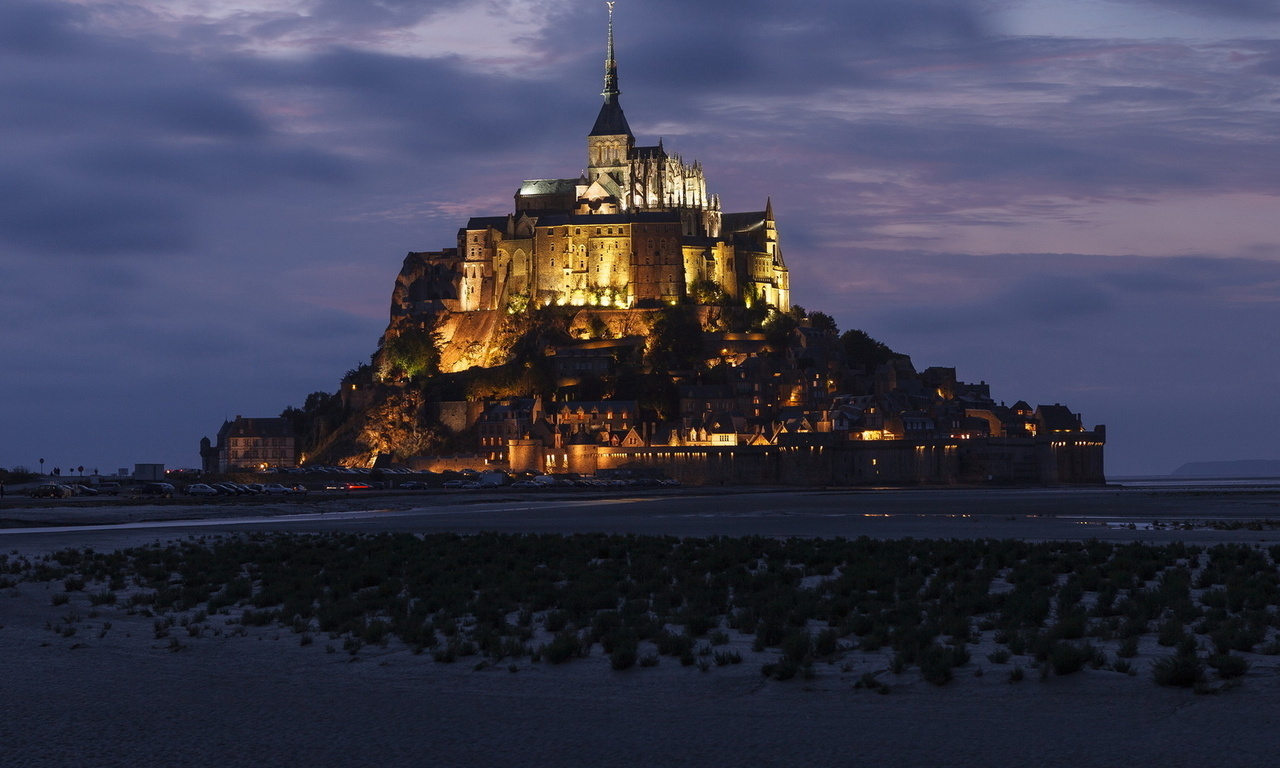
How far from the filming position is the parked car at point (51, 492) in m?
88.8

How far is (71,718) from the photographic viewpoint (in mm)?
15766

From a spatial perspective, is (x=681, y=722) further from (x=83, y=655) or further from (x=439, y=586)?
(x=439, y=586)

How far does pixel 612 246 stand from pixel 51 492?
9051 cm

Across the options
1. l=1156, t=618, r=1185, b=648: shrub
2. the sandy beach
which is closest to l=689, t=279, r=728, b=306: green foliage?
the sandy beach

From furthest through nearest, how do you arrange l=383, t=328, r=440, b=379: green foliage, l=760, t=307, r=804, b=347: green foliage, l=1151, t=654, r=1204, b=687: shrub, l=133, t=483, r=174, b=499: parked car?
l=383, t=328, r=440, b=379: green foliage
l=760, t=307, r=804, b=347: green foliage
l=133, t=483, r=174, b=499: parked car
l=1151, t=654, r=1204, b=687: shrub

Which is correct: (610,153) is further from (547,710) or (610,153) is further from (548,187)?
(547,710)

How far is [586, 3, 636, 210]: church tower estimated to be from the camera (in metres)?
182

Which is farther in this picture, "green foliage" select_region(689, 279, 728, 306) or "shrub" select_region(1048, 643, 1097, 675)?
"green foliage" select_region(689, 279, 728, 306)

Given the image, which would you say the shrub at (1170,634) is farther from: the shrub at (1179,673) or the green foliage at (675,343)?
the green foliage at (675,343)

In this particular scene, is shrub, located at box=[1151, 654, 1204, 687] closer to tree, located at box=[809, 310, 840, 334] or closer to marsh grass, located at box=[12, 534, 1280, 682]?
marsh grass, located at box=[12, 534, 1280, 682]

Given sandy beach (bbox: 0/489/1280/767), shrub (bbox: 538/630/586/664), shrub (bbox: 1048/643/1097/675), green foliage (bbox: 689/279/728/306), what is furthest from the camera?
green foliage (bbox: 689/279/728/306)

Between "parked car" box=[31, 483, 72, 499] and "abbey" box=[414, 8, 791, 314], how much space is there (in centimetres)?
8511

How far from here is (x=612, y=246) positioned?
171000 mm

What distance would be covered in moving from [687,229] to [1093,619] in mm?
164939
